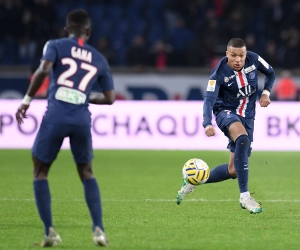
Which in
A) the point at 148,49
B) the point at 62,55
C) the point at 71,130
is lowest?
the point at 148,49

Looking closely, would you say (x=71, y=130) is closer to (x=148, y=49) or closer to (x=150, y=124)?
(x=150, y=124)

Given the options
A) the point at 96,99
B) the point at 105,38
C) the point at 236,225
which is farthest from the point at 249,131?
the point at 105,38

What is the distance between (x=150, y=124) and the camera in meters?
15.5

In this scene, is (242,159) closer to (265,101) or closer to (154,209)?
(265,101)

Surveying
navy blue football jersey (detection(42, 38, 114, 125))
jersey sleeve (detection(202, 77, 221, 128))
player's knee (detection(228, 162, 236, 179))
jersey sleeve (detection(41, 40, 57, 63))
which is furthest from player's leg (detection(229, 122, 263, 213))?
jersey sleeve (detection(41, 40, 57, 63))

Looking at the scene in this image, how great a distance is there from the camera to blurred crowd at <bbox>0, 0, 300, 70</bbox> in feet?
63.4

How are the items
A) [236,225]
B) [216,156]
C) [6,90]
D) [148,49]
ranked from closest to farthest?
[236,225]
[216,156]
[6,90]
[148,49]

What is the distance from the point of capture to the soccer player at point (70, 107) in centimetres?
568

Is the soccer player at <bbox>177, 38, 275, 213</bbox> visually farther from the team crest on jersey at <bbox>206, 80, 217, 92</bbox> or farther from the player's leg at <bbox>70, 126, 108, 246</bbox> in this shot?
the player's leg at <bbox>70, 126, 108, 246</bbox>

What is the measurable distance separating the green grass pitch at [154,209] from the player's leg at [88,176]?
0.18m

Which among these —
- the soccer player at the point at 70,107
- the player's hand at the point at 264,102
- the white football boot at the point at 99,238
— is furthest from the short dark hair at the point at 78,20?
the player's hand at the point at 264,102

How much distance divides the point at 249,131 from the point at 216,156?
6.36 metres

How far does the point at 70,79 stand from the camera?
224 inches

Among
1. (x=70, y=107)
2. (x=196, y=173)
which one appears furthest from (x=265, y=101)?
(x=70, y=107)
